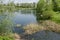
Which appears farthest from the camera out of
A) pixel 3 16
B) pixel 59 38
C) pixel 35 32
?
pixel 35 32

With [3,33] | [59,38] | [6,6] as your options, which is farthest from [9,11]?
[59,38]

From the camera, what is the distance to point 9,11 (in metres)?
22.6

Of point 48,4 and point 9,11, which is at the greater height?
point 9,11

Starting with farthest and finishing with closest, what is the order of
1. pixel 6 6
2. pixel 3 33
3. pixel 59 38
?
pixel 59 38
pixel 3 33
pixel 6 6

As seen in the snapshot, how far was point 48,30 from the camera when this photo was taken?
3512 cm

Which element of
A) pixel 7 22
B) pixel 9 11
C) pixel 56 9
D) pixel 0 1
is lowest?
pixel 56 9

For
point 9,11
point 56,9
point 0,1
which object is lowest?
point 56,9

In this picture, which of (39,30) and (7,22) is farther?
(39,30)

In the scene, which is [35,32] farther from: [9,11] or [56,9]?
[56,9]

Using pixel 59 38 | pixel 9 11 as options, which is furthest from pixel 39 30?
pixel 9 11

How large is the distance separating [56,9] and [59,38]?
42.6 meters

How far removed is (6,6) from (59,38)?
11618mm

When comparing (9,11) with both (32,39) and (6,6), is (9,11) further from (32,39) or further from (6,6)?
(32,39)

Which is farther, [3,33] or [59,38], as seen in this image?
[59,38]
